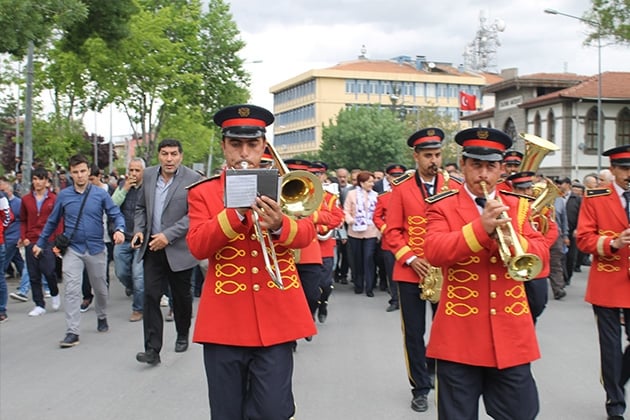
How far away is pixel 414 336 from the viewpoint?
20.9 feet

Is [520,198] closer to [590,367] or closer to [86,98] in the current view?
[590,367]

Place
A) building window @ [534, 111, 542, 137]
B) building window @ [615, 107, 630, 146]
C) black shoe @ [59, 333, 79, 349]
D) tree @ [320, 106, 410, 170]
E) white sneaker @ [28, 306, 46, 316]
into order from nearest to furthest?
black shoe @ [59, 333, 79, 349] < white sneaker @ [28, 306, 46, 316] < building window @ [615, 107, 630, 146] < building window @ [534, 111, 542, 137] < tree @ [320, 106, 410, 170]

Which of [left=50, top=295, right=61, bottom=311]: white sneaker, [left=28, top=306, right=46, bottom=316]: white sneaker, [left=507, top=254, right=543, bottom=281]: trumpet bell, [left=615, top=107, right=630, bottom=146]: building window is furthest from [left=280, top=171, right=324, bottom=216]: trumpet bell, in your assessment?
[left=615, top=107, right=630, bottom=146]: building window

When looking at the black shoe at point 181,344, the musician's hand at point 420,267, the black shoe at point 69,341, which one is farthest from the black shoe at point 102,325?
the musician's hand at point 420,267

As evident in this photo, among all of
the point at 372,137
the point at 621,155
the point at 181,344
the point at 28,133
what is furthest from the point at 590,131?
the point at 621,155

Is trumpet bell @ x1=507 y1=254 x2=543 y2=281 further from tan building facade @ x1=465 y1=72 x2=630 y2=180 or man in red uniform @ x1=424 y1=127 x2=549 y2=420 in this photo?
tan building facade @ x1=465 y1=72 x2=630 y2=180

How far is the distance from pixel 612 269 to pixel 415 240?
1.59m

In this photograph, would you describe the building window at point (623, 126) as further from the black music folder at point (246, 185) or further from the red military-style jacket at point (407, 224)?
the black music folder at point (246, 185)

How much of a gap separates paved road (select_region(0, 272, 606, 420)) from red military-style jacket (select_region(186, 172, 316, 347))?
2.13m

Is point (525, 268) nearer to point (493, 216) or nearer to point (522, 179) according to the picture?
point (493, 216)

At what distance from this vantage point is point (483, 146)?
414 cm

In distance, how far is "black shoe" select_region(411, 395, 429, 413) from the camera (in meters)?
6.21

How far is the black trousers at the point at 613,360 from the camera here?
19.2 ft

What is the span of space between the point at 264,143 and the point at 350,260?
1013 cm
